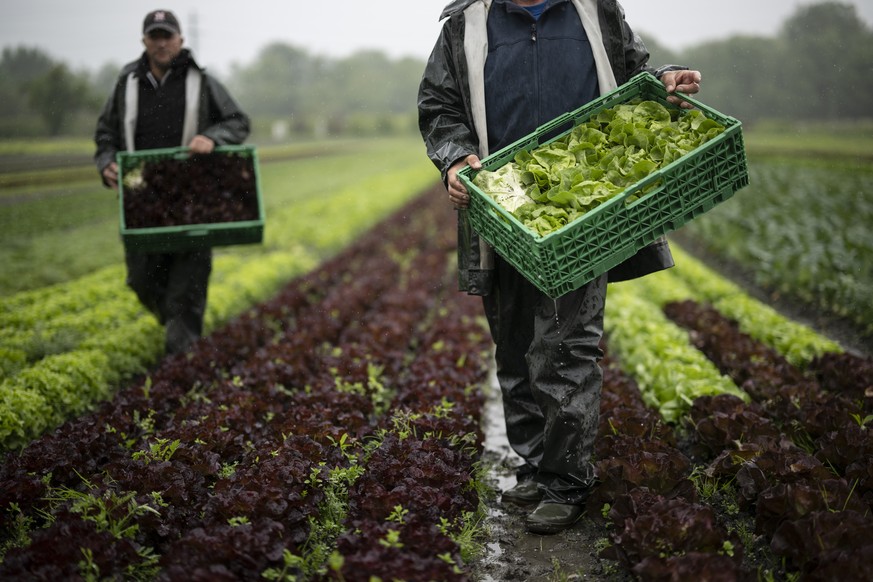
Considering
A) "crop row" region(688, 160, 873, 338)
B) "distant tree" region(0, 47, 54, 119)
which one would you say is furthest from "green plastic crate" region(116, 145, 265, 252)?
"distant tree" region(0, 47, 54, 119)

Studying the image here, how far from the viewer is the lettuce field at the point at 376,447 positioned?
272 centimetres

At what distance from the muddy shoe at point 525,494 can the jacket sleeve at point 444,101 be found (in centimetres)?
164

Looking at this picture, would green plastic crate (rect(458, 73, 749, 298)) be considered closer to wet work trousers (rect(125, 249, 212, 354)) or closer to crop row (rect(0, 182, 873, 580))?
crop row (rect(0, 182, 873, 580))

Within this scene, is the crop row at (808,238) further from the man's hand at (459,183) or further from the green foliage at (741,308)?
the man's hand at (459,183)

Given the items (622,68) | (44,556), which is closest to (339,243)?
(622,68)

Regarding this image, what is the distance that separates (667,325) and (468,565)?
4156 millimetres

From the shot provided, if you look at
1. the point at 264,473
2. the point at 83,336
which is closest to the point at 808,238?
the point at 83,336

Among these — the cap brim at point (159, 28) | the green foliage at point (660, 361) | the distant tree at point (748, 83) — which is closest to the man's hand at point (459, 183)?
the green foliage at point (660, 361)

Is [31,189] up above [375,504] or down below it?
above

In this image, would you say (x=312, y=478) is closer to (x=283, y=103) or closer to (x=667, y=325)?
(x=667, y=325)

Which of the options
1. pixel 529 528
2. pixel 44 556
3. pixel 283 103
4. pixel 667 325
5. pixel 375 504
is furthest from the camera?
pixel 283 103

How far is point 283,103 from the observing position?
82125 mm

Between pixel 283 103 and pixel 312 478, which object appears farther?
pixel 283 103

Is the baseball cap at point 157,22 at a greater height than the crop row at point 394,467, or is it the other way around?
the baseball cap at point 157,22
